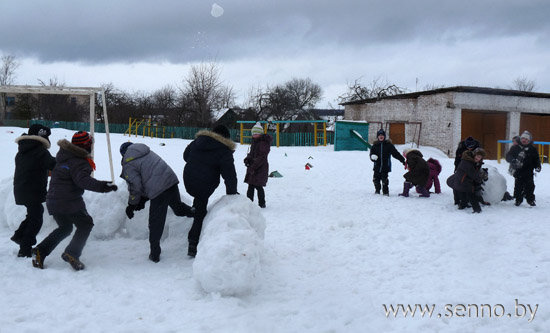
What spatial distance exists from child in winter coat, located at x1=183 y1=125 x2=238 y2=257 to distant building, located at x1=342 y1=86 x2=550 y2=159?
17.3 m

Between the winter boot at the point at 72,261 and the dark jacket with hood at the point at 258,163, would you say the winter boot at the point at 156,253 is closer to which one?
the winter boot at the point at 72,261

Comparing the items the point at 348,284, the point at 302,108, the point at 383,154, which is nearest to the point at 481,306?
the point at 348,284

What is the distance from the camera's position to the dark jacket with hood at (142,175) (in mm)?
4727

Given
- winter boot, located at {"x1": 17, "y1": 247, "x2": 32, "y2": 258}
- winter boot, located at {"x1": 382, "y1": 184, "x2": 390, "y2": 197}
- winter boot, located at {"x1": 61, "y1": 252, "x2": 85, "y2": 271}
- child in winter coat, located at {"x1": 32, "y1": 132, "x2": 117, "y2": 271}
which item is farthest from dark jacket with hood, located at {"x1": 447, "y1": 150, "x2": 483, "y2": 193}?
winter boot, located at {"x1": 17, "y1": 247, "x2": 32, "y2": 258}

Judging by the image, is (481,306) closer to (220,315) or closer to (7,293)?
(220,315)

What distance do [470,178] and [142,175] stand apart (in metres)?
5.77

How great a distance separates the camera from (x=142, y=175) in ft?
15.6

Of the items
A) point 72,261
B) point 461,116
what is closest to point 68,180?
point 72,261

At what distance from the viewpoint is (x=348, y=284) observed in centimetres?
446

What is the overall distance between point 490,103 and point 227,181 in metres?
19.3

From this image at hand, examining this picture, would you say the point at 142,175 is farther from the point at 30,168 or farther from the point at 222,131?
the point at 30,168

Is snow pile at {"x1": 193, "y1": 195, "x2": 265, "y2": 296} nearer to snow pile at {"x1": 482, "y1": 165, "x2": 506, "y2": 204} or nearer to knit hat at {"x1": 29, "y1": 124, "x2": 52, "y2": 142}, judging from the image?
knit hat at {"x1": 29, "y1": 124, "x2": 52, "y2": 142}

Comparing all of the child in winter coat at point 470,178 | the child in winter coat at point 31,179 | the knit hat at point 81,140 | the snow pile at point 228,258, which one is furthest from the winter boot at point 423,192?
the child in winter coat at point 31,179

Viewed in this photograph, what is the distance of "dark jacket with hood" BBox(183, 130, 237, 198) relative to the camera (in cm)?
490
